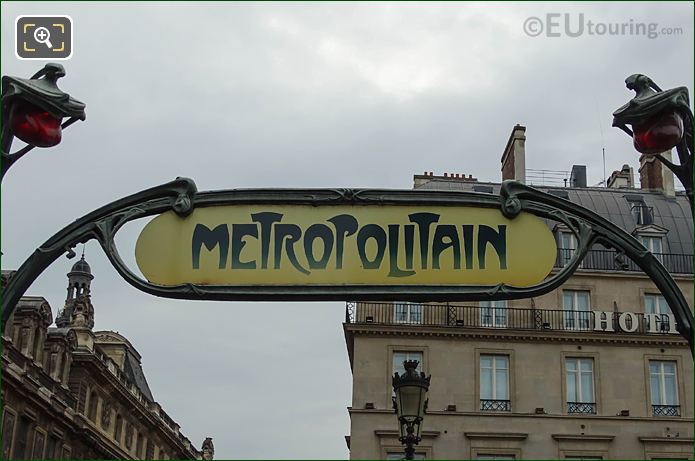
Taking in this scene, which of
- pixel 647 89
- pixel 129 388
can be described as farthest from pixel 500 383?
pixel 647 89

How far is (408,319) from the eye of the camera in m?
40.1

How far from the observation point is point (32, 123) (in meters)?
5.33

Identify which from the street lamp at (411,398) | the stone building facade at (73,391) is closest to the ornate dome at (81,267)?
the stone building facade at (73,391)

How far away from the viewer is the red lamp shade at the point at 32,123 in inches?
210

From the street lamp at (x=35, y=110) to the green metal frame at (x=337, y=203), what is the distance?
1.48 feet

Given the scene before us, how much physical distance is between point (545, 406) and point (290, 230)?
116 ft

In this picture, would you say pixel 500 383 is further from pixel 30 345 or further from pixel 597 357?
pixel 30 345

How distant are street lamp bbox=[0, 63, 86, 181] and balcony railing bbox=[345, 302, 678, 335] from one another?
114ft

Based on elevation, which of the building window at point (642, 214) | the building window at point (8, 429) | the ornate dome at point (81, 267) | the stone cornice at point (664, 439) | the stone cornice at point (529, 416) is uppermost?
the ornate dome at point (81, 267)

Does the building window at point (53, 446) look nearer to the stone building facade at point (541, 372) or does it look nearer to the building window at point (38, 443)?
the building window at point (38, 443)

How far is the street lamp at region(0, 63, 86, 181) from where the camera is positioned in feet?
17.3

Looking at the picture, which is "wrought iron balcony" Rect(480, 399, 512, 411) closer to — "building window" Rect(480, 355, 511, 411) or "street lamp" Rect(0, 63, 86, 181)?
"building window" Rect(480, 355, 511, 411)

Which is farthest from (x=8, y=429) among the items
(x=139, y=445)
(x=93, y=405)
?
(x=139, y=445)

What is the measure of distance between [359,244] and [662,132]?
5.27 feet
